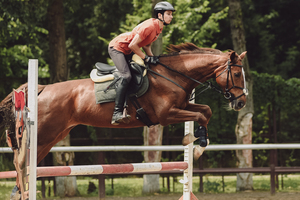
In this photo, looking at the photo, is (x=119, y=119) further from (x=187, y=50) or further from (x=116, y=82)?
(x=187, y=50)

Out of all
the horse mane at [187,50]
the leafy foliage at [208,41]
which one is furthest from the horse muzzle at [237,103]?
the leafy foliage at [208,41]

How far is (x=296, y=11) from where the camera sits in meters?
17.5

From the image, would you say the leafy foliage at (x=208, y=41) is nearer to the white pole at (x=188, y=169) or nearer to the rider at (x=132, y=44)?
the white pole at (x=188, y=169)

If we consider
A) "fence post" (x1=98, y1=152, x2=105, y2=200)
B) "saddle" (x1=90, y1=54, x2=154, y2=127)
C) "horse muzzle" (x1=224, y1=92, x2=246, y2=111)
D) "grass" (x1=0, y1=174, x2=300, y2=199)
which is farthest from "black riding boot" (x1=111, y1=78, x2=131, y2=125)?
"grass" (x1=0, y1=174, x2=300, y2=199)

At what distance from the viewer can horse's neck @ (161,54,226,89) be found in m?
4.89

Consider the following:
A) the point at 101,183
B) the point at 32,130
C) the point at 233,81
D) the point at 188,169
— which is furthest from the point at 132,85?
the point at 101,183

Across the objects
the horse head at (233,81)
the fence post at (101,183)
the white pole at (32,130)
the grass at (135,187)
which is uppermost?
the horse head at (233,81)

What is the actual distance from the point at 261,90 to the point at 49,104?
6.67 m

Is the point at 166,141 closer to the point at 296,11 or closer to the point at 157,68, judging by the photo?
the point at 157,68

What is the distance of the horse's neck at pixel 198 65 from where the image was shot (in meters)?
4.89

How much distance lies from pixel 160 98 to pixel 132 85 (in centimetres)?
37

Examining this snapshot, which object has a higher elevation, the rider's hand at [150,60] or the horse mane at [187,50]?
the horse mane at [187,50]

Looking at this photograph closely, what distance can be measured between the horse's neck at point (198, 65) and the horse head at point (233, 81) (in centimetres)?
10

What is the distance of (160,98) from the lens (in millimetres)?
4711
